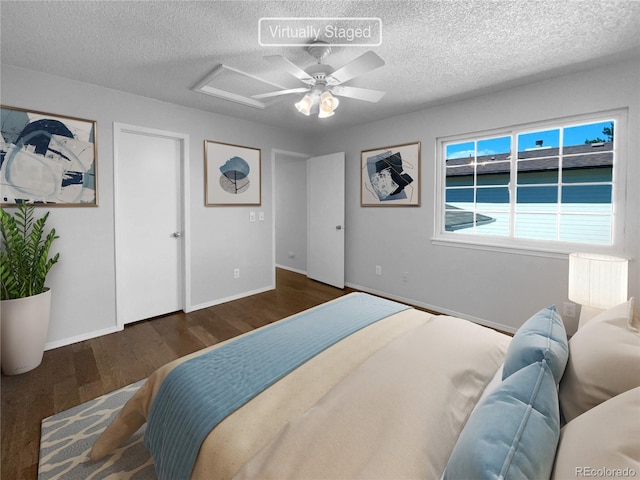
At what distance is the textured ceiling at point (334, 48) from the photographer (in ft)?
5.66

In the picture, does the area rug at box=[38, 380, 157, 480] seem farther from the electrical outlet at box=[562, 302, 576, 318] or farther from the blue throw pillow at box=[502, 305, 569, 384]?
the electrical outlet at box=[562, 302, 576, 318]

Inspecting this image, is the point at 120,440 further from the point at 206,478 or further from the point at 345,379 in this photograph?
the point at 345,379

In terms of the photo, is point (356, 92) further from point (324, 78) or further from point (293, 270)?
point (293, 270)

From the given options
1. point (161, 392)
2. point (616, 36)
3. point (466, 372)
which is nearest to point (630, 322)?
point (466, 372)

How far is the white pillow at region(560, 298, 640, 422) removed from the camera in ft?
2.66

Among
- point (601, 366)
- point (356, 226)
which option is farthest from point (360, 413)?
point (356, 226)

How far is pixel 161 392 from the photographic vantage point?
1.26 metres

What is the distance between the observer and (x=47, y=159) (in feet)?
8.43

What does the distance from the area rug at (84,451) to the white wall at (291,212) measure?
12.8 feet

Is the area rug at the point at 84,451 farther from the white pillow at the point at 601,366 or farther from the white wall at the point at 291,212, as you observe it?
the white wall at the point at 291,212

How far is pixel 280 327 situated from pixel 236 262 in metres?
2.49

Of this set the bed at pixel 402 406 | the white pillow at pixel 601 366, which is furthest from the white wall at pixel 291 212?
the white pillow at pixel 601 366

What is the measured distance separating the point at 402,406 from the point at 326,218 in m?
3.86

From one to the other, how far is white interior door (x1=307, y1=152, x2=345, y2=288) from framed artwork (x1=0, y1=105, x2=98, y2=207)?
9.33 ft
